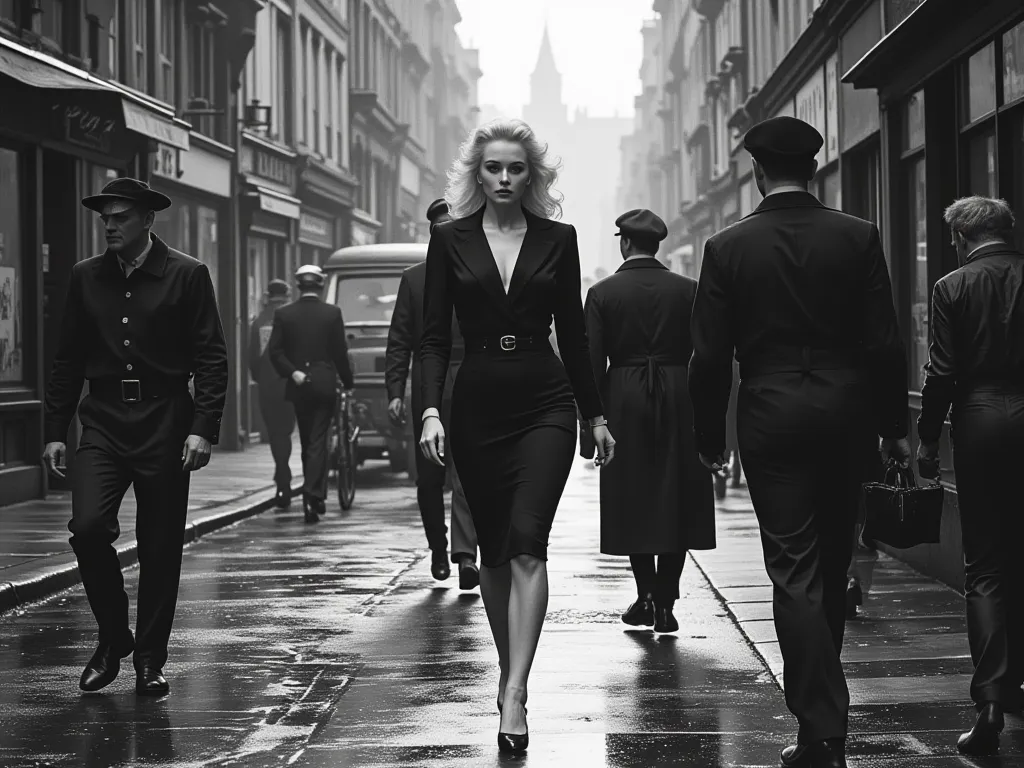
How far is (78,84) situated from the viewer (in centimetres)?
1552

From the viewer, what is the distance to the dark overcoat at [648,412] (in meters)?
8.48

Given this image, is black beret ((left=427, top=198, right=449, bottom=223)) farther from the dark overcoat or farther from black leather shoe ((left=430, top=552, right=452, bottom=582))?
black leather shoe ((left=430, top=552, right=452, bottom=582))

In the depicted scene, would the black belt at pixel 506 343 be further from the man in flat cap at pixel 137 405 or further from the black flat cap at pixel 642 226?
the black flat cap at pixel 642 226

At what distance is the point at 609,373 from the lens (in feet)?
28.7

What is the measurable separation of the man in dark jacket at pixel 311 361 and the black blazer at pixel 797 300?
937 cm

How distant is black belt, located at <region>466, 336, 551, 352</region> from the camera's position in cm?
598

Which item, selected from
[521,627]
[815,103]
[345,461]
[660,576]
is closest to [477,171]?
[521,627]

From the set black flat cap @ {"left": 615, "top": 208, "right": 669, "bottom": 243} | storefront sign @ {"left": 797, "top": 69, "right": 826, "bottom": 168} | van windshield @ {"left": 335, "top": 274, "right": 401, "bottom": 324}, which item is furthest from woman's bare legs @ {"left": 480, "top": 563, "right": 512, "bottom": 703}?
van windshield @ {"left": 335, "top": 274, "right": 401, "bottom": 324}

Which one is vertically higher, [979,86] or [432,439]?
[979,86]

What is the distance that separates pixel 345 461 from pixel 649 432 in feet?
24.7

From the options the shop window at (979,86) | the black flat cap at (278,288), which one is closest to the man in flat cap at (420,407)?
the shop window at (979,86)

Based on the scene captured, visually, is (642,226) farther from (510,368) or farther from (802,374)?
(802,374)

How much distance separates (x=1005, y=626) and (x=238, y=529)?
8.84 metres

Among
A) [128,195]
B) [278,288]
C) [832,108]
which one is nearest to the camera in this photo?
[128,195]
